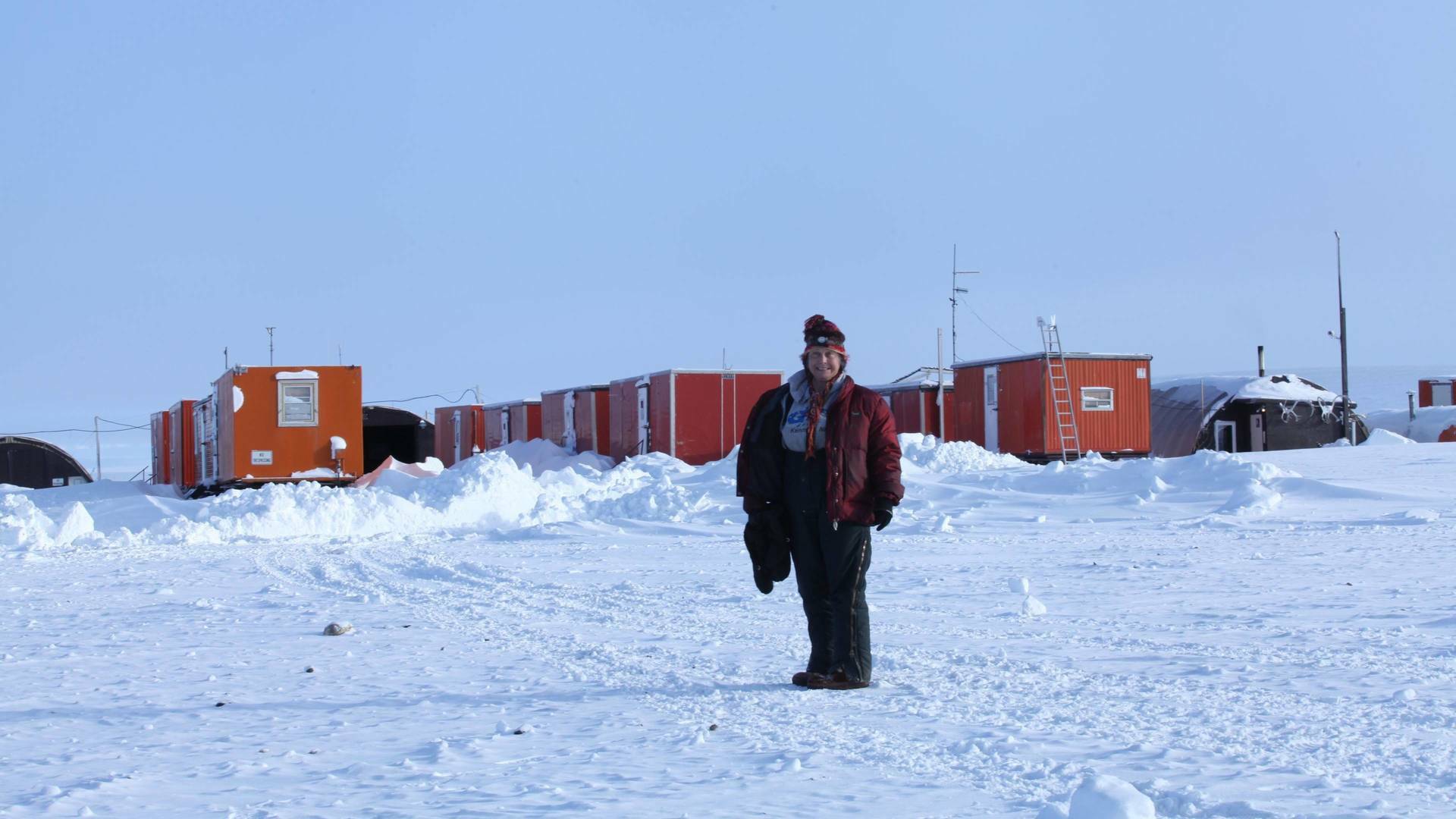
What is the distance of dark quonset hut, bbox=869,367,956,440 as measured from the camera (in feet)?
96.8

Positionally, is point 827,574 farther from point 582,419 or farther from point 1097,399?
point 582,419

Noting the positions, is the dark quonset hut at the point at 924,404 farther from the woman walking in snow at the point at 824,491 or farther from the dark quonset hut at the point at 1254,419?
the woman walking in snow at the point at 824,491

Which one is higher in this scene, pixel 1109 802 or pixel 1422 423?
pixel 1422 423

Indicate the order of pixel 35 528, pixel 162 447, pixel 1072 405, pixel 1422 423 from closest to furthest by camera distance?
pixel 35 528 → pixel 1072 405 → pixel 162 447 → pixel 1422 423

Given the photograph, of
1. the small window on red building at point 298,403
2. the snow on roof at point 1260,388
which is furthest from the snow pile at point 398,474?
the snow on roof at point 1260,388

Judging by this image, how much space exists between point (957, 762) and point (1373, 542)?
7071 mm

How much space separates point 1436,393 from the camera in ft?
141

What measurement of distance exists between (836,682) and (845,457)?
90 cm

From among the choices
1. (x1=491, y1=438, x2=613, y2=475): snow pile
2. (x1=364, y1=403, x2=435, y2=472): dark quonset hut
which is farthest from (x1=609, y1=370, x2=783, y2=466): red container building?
(x1=364, y1=403, x2=435, y2=472): dark quonset hut

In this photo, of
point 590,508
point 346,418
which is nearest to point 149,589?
point 590,508

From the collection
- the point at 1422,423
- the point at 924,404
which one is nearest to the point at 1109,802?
the point at 924,404

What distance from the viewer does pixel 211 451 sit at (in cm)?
2384

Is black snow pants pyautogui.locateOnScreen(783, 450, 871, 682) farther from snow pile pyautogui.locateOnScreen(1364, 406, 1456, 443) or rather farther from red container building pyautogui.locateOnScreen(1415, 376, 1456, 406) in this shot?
red container building pyautogui.locateOnScreen(1415, 376, 1456, 406)

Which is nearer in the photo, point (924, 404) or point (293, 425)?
point (293, 425)
